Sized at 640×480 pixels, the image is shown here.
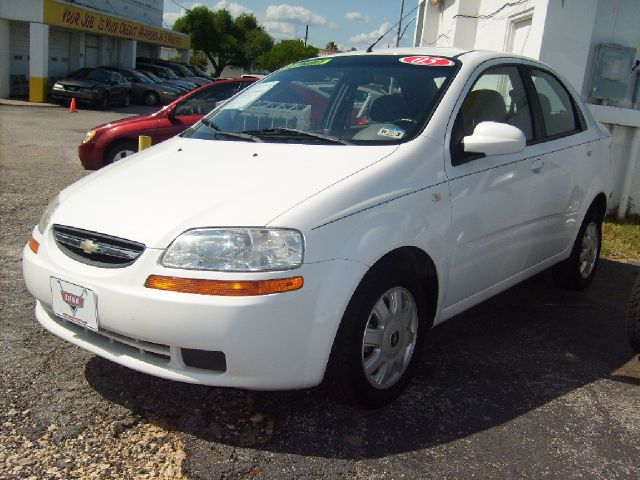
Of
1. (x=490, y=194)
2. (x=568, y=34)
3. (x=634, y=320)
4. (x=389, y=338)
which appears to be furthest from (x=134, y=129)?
(x=634, y=320)

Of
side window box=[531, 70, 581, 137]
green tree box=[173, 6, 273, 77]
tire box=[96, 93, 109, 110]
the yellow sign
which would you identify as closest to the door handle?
side window box=[531, 70, 581, 137]

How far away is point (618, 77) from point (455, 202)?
6.21m

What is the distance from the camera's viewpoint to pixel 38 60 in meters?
22.9

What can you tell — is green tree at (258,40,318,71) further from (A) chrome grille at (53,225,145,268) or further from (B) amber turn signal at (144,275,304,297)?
(B) amber turn signal at (144,275,304,297)

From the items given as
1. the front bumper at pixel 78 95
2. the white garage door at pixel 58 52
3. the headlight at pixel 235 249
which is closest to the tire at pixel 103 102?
the front bumper at pixel 78 95

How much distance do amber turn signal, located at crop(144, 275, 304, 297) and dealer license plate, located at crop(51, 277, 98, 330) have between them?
35 centimetres

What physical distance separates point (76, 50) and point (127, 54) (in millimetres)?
4646

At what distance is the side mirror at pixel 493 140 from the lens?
131 inches

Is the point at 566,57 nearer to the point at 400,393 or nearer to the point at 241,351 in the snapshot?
the point at 400,393

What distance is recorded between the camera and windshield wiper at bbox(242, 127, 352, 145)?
3371 mm

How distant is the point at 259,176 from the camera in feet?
9.87

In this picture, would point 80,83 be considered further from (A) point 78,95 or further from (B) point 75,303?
(B) point 75,303

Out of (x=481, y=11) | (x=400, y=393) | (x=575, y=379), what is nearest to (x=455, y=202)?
(x=400, y=393)

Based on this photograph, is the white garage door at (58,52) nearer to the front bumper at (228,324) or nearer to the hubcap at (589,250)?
the hubcap at (589,250)
